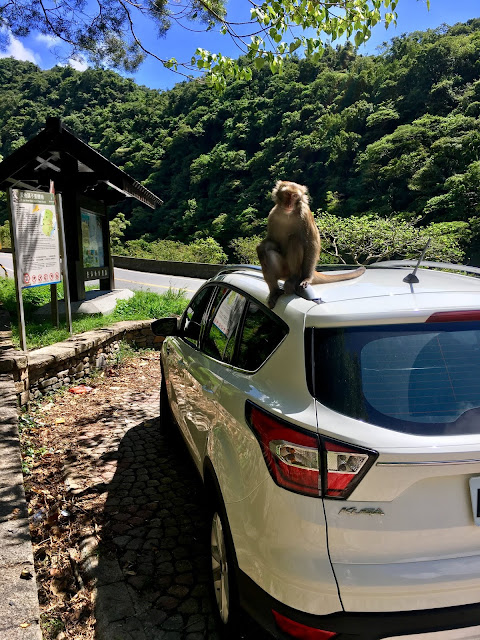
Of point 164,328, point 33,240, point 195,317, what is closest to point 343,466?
point 195,317

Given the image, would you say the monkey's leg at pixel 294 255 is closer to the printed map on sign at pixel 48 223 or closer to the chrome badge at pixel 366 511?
the chrome badge at pixel 366 511

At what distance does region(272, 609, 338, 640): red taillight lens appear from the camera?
4.82 feet

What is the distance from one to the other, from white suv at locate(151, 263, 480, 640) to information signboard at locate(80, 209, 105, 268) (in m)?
9.45

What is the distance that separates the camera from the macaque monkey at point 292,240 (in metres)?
2.97

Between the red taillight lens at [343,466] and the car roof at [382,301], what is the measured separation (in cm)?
45

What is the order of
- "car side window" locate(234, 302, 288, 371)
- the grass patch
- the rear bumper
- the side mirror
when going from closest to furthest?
the rear bumper < "car side window" locate(234, 302, 288, 371) < the side mirror < the grass patch

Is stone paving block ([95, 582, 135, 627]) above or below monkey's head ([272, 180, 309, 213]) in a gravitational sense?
below

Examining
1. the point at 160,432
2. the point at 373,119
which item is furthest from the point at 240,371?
the point at 373,119

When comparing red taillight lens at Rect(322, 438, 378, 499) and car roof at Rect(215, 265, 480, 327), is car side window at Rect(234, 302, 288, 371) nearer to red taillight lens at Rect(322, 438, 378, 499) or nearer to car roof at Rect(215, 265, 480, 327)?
car roof at Rect(215, 265, 480, 327)

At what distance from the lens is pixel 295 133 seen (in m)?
52.4

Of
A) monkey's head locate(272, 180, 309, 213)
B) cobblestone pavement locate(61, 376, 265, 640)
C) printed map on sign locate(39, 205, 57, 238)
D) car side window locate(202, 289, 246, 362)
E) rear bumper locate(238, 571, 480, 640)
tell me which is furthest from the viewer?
printed map on sign locate(39, 205, 57, 238)

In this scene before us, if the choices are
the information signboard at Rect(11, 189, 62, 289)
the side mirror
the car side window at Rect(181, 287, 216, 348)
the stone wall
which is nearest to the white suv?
the car side window at Rect(181, 287, 216, 348)

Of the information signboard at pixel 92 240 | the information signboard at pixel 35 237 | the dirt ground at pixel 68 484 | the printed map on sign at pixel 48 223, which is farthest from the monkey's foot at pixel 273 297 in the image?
the information signboard at pixel 92 240

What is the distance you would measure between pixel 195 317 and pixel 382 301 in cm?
199
